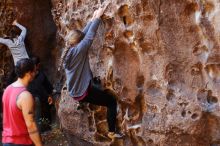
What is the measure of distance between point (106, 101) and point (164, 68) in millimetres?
936

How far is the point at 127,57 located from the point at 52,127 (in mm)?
3579

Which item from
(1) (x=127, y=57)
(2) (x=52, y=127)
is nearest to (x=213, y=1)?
(1) (x=127, y=57)

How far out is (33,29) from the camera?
860 cm

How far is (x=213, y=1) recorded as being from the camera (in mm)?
4453

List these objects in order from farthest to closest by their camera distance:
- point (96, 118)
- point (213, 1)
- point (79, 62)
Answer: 1. point (96, 118)
2. point (79, 62)
3. point (213, 1)

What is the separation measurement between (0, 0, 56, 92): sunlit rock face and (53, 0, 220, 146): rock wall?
3377mm

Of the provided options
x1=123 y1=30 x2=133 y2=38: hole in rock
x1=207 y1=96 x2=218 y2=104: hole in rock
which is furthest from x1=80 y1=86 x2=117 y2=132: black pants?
x1=207 y1=96 x2=218 y2=104: hole in rock

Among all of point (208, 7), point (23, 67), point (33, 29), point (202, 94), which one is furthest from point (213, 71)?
point (33, 29)

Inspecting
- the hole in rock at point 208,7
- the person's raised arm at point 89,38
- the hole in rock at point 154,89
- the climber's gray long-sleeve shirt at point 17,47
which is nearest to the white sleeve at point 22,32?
the climber's gray long-sleeve shirt at point 17,47

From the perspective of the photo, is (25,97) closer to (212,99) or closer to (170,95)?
(170,95)

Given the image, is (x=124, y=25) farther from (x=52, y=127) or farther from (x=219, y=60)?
(x=52, y=127)

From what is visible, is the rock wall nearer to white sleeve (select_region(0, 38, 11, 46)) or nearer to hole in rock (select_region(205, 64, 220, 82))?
hole in rock (select_region(205, 64, 220, 82))

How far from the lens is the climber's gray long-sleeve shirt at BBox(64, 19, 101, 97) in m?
4.98

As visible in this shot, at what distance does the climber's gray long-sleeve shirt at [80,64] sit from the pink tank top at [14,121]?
4.34 ft
